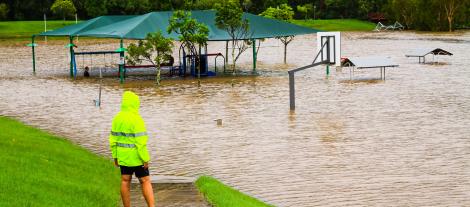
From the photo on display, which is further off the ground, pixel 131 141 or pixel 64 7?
pixel 64 7

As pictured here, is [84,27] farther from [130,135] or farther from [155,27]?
[130,135]

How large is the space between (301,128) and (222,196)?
28.8 ft

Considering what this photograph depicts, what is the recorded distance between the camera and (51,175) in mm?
11117

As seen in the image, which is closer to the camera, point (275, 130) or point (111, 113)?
point (275, 130)

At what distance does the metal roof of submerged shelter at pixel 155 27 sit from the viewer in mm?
35625

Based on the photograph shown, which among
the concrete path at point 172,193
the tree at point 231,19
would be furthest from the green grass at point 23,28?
the concrete path at point 172,193

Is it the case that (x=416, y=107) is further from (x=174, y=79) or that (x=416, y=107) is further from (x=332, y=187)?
(x=174, y=79)

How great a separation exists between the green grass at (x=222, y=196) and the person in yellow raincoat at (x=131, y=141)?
1.33 m

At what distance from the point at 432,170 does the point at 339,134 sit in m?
4.57

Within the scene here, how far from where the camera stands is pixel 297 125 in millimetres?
20391

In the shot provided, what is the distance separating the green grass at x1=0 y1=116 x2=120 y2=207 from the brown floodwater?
181 cm

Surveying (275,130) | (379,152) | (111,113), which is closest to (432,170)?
(379,152)

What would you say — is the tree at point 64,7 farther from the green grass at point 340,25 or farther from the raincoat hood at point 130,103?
the raincoat hood at point 130,103

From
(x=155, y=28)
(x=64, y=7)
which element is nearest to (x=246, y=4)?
(x=64, y=7)
